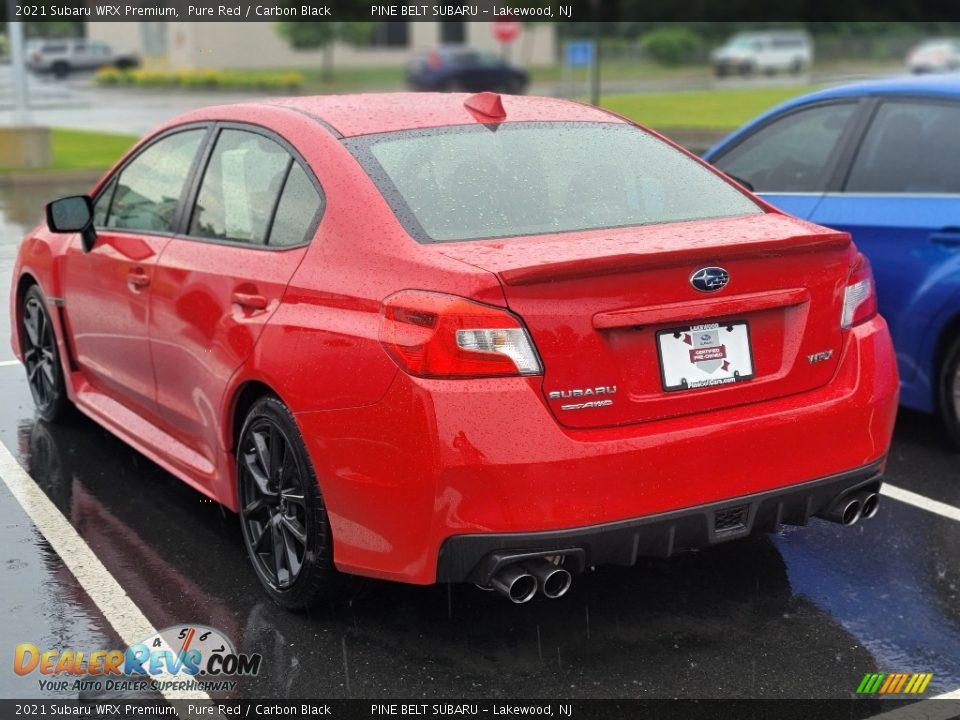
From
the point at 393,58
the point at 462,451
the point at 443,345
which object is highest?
the point at 443,345

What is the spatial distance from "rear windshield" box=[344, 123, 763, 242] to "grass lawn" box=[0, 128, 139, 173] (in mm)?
14149

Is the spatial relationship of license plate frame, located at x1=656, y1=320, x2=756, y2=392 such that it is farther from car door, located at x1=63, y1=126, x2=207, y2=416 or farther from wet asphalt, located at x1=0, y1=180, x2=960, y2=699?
car door, located at x1=63, y1=126, x2=207, y2=416

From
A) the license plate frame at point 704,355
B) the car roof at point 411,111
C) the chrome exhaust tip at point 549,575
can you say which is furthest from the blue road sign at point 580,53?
the chrome exhaust tip at point 549,575

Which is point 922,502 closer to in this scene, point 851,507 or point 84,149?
point 851,507

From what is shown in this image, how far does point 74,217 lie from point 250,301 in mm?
1667

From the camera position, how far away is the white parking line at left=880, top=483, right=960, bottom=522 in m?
5.18

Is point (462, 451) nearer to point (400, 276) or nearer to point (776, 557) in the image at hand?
point (400, 276)

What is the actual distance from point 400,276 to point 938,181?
326 cm

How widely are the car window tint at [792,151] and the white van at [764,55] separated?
50158 millimetres

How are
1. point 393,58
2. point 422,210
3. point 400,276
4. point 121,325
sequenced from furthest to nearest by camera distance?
point 393,58 → point 121,325 → point 422,210 → point 400,276

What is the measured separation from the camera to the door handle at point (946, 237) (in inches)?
225

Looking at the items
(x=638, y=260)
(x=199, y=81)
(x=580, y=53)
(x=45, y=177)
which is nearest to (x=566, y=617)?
(x=638, y=260)

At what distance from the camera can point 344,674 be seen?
3816mm

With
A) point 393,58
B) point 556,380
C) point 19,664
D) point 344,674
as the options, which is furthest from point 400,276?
point 393,58
